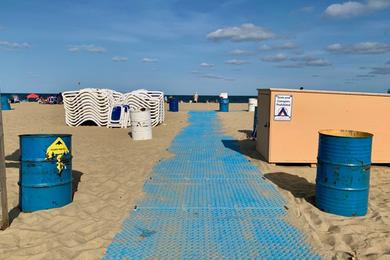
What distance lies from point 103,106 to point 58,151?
12782mm

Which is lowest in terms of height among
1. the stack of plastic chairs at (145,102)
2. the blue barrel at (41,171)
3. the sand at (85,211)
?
the sand at (85,211)

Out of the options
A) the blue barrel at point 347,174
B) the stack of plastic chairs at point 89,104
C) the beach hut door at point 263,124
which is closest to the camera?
the blue barrel at point 347,174

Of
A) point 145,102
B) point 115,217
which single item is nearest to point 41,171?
point 115,217

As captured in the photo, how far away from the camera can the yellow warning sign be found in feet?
16.7

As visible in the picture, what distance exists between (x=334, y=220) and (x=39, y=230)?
13.4 feet

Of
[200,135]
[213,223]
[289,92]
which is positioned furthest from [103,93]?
[213,223]

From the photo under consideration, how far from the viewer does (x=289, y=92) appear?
26.7 feet

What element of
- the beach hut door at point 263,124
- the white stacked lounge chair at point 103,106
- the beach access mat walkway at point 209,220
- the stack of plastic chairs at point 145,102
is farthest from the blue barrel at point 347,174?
the stack of plastic chairs at point 145,102

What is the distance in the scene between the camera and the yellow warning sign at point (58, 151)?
5.08 meters

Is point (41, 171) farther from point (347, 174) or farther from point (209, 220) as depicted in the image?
point (347, 174)

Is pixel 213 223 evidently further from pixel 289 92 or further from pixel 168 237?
pixel 289 92

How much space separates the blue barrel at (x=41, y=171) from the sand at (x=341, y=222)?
355 centimetres

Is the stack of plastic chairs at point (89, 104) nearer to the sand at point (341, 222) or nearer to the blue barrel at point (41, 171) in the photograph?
the sand at point (341, 222)

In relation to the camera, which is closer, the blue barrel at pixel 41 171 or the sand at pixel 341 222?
the sand at pixel 341 222
